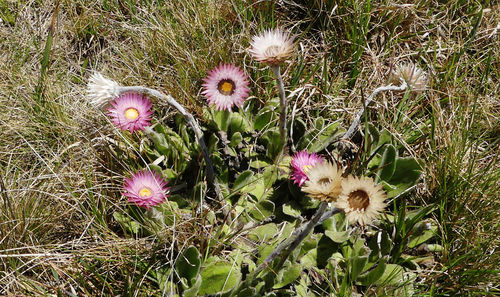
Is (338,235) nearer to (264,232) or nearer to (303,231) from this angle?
(264,232)

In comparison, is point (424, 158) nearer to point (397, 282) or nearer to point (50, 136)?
point (397, 282)

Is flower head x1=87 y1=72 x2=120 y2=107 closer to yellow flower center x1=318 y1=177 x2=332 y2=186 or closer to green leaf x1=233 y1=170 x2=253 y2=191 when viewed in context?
green leaf x1=233 y1=170 x2=253 y2=191

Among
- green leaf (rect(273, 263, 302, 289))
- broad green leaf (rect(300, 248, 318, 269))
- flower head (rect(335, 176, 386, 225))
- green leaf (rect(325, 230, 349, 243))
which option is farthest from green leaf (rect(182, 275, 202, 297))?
flower head (rect(335, 176, 386, 225))

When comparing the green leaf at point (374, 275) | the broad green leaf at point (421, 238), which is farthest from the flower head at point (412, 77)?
the green leaf at point (374, 275)

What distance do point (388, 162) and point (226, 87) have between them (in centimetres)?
83

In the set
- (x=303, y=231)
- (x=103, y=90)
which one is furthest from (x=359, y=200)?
(x=103, y=90)

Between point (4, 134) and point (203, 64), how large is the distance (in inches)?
41.4

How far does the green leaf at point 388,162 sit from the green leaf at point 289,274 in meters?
0.67

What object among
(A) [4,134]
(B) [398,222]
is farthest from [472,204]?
(A) [4,134]

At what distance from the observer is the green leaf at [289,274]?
1945mm

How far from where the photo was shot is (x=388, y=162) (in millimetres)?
2338

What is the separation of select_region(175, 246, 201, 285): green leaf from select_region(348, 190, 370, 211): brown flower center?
2.26ft

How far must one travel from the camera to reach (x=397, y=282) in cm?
206

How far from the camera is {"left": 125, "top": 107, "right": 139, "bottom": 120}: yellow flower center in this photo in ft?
7.18
